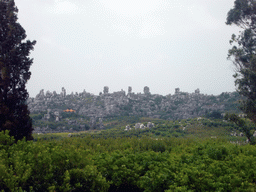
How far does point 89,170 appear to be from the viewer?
5.34 meters

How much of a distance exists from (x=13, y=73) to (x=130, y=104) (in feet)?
239

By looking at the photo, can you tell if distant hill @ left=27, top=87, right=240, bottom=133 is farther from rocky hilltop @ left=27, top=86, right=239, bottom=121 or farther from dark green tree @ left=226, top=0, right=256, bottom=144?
dark green tree @ left=226, top=0, right=256, bottom=144

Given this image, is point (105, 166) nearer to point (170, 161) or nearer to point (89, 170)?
point (89, 170)

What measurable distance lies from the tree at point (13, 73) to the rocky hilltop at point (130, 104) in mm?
53796

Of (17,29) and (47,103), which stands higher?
(17,29)

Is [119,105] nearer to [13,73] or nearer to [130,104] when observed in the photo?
[130,104]

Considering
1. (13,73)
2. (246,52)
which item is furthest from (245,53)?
(13,73)

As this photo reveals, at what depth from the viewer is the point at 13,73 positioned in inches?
458

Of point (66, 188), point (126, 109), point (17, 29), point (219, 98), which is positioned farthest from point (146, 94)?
point (66, 188)

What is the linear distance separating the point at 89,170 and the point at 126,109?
74545 millimetres

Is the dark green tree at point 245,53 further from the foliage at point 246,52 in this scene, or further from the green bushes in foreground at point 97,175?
the green bushes in foreground at point 97,175

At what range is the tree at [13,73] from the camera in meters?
10.8

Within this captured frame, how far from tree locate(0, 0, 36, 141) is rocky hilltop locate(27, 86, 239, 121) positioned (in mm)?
53796

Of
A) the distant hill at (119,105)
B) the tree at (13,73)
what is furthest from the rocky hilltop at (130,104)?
the tree at (13,73)
